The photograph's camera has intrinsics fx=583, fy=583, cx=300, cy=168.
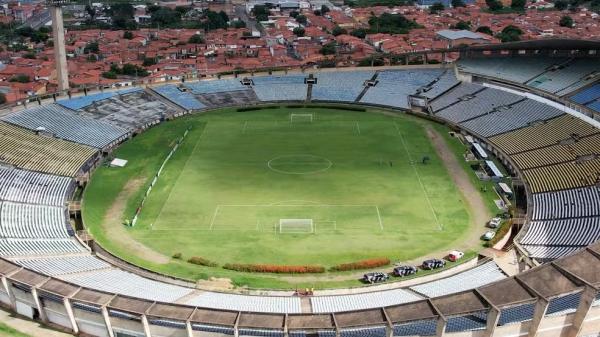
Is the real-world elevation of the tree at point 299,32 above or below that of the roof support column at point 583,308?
below

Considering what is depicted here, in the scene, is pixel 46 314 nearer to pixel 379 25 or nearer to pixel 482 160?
pixel 482 160

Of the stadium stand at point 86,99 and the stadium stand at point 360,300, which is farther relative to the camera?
the stadium stand at point 86,99

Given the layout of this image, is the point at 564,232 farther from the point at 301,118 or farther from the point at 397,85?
the point at 397,85

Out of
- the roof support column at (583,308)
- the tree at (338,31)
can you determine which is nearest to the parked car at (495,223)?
the roof support column at (583,308)

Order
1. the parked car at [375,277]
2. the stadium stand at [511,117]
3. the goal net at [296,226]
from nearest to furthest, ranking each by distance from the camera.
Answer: the parked car at [375,277]
the goal net at [296,226]
the stadium stand at [511,117]

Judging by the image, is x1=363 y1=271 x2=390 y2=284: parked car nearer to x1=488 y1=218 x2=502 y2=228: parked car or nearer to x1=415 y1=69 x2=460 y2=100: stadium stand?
x1=488 y1=218 x2=502 y2=228: parked car

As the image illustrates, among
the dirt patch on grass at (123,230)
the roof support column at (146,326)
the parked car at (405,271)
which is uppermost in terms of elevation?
the roof support column at (146,326)

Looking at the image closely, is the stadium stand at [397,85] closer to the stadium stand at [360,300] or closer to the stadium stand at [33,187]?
the stadium stand at [33,187]
